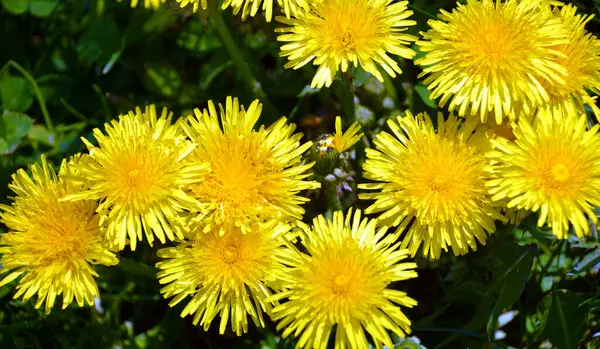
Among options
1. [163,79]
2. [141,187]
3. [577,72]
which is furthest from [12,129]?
[577,72]

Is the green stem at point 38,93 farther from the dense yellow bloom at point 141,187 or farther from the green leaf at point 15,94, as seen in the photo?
the dense yellow bloom at point 141,187

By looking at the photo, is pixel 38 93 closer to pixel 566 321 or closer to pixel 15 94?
pixel 15 94

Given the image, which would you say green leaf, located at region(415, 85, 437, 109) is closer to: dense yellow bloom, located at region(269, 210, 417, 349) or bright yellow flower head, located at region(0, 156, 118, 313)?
Answer: dense yellow bloom, located at region(269, 210, 417, 349)

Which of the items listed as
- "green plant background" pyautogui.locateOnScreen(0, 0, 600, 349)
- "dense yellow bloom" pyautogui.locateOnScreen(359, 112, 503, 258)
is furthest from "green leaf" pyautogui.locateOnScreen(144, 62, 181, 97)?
"dense yellow bloom" pyautogui.locateOnScreen(359, 112, 503, 258)

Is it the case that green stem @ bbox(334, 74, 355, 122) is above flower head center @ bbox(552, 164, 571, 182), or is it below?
above

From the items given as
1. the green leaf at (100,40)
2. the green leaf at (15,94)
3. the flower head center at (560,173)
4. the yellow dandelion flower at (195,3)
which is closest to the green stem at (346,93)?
the yellow dandelion flower at (195,3)

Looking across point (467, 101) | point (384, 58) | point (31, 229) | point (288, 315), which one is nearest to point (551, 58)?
point (467, 101)
